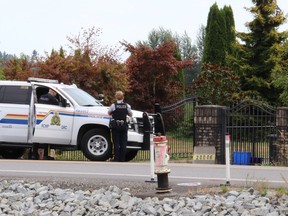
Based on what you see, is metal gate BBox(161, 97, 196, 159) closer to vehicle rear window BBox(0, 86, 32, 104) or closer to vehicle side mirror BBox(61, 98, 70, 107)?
vehicle side mirror BBox(61, 98, 70, 107)

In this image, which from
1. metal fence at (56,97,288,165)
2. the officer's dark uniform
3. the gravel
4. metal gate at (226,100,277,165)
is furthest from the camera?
metal gate at (226,100,277,165)

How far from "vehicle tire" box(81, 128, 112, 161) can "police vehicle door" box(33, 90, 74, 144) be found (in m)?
0.53

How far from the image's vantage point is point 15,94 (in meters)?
18.6

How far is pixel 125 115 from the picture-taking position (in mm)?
17078

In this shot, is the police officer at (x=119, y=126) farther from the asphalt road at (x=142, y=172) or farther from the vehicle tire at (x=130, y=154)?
the vehicle tire at (x=130, y=154)

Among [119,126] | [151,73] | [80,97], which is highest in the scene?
[151,73]

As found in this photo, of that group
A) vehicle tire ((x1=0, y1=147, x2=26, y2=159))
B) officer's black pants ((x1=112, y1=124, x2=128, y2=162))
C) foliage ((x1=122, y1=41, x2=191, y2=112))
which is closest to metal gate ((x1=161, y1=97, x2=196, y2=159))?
vehicle tire ((x1=0, y1=147, x2=26, y2=159))

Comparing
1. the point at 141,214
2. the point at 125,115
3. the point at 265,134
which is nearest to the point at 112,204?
the point at 141,214

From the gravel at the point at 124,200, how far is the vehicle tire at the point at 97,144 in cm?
527

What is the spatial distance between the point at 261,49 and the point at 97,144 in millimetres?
20251

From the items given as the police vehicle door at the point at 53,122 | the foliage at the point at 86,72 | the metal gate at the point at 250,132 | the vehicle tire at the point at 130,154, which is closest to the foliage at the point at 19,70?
the foliage at the point at 86,72

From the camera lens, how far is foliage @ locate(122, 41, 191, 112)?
3609cm

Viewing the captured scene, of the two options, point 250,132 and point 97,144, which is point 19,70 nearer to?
point 250,132

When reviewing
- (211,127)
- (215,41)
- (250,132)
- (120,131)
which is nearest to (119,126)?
(120,131)
